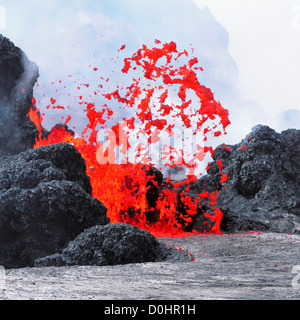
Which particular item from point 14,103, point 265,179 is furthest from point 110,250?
point 265,179

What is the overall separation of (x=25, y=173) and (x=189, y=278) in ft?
24.3

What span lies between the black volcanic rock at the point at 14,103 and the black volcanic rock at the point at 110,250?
834 centimetres

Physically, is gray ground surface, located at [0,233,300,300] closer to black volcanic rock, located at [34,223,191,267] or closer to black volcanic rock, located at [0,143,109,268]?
black volcanic rock, located at [34,223,191,267]

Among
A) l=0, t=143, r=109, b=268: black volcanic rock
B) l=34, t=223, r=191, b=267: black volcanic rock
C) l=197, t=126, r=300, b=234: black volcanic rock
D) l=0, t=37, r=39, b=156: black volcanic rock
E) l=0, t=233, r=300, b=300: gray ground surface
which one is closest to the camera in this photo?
l=0, t=233, r=300, b=300: gray ground surface

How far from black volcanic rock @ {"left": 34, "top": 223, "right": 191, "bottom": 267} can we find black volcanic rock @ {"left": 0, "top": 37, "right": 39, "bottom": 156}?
8345mm

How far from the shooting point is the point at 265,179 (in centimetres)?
2225

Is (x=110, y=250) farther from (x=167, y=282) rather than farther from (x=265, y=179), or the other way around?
(x=265, y=179)

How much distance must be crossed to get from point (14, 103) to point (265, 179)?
49.1 ft

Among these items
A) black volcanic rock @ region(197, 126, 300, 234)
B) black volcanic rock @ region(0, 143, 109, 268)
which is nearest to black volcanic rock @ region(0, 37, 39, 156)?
black volcanic rock @ region(0, 143, 109, 268)

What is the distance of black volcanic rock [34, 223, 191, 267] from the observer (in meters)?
8.61

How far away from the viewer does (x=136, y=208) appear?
61.9 ft

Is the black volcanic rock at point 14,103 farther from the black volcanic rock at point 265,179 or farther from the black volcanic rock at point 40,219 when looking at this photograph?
the black volcanic rock at point 265,179
